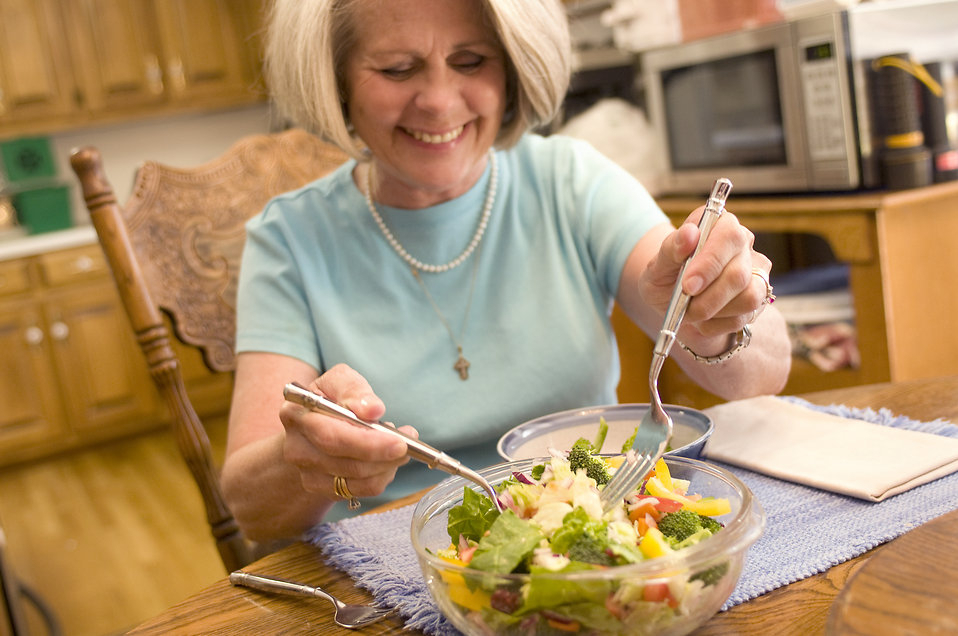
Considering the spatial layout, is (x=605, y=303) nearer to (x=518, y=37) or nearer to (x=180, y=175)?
(x=518, y=37)

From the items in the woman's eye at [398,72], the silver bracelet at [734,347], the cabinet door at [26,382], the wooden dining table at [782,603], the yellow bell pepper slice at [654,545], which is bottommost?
the cabinet door at [26,382]

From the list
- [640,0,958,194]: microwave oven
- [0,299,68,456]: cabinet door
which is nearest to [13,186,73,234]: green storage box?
[0,299,68,456]: cabinet door

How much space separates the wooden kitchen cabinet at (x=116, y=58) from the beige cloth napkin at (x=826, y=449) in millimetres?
3541

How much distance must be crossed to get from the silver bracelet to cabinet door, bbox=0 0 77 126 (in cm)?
→ 402

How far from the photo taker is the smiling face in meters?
1.10

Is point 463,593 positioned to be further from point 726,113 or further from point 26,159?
point 26,159

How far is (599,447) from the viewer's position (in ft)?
2.63

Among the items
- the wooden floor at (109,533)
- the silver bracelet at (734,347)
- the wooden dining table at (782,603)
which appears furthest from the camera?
the wooden floor at (109,533)

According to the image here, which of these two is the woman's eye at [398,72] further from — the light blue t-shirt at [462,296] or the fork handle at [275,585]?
the fork handle at [275,585]

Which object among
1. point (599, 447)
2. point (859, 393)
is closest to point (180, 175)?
point (599, 447)

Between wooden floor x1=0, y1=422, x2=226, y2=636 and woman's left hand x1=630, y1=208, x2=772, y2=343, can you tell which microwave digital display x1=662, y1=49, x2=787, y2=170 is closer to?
woman's left hand x1=630, y1=208, x2=772, y2=343

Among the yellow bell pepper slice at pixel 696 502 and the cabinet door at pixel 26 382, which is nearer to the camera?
the yellow bell pepper slice at pixel 696 502

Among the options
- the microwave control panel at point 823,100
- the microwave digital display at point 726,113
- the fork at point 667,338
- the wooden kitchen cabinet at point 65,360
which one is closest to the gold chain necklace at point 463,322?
the fork at point 667,338

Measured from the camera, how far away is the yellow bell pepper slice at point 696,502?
0.63 meters
